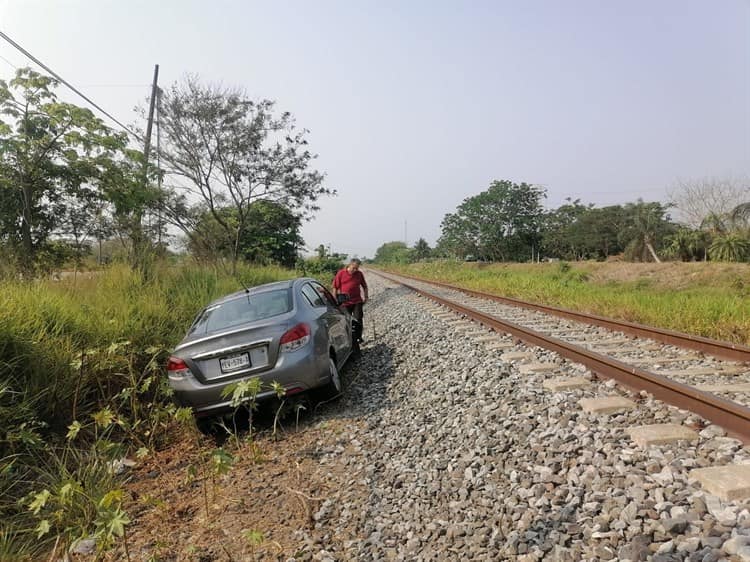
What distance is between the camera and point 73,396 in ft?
14.2

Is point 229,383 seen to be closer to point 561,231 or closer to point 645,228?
point 645,228

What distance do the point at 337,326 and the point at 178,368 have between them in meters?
2.00

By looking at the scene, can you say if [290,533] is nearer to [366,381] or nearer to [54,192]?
[366,381]

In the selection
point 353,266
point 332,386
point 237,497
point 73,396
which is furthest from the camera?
point 353,266

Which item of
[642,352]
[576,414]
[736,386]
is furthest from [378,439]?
[642,352]

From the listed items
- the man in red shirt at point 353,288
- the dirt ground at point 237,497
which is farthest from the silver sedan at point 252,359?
the man in red shirt at point 353,288

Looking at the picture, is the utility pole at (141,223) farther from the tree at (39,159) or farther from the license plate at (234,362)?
the license plate at (234,362)

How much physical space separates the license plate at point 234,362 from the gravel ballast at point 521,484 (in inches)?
45.7

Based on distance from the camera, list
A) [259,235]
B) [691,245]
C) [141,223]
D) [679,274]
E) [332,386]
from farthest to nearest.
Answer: [691,245]
[259,235]
[679,274]
[141,223]
[332,386]

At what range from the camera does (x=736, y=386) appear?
3.58 meters

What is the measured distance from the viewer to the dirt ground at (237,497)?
2.44 m

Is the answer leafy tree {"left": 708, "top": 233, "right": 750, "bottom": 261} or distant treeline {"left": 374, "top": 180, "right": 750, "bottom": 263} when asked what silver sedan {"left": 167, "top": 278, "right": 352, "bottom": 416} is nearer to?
leafy tree {"left": 708, "top": 233, "right": 750, "bottom": 261}

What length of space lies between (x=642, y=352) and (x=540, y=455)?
3239 mm

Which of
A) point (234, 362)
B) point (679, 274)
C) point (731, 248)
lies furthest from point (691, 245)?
point (234, 362)
